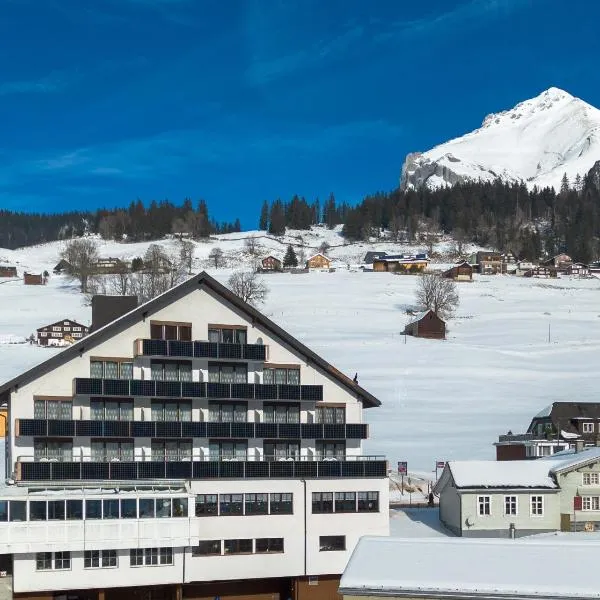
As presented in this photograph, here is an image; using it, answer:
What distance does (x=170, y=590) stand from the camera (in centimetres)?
3794

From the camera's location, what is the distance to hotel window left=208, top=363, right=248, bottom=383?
4122 centimetres

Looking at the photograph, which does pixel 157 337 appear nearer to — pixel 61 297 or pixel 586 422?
pixel 586 422

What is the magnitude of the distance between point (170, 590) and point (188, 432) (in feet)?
21.3

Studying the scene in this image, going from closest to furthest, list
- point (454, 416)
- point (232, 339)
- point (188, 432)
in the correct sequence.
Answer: point (188, 432) < point (232, 339) < point (454, 416)

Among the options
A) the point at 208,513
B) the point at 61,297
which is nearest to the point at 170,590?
the point at 208,513

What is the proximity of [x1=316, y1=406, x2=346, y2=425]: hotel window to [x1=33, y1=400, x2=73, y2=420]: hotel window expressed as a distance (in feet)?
37.0

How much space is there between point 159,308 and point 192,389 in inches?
155

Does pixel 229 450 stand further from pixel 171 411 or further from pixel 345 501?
pixel 345 501

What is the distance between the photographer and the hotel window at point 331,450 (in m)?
42.1

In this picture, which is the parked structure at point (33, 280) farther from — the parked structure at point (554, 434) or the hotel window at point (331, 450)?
the hotel window at point (331, 450)

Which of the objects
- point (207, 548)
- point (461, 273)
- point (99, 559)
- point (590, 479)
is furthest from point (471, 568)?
point (461, 273)

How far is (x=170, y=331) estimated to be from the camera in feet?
134

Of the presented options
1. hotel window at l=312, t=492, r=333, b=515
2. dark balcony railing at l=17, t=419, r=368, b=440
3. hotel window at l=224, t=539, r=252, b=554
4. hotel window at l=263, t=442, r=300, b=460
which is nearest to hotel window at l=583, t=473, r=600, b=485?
dark balcony railing at l=17, t=419, r=368, b=440

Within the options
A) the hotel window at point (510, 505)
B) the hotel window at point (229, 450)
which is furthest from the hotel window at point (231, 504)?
the hotel window at point (510, 505)
